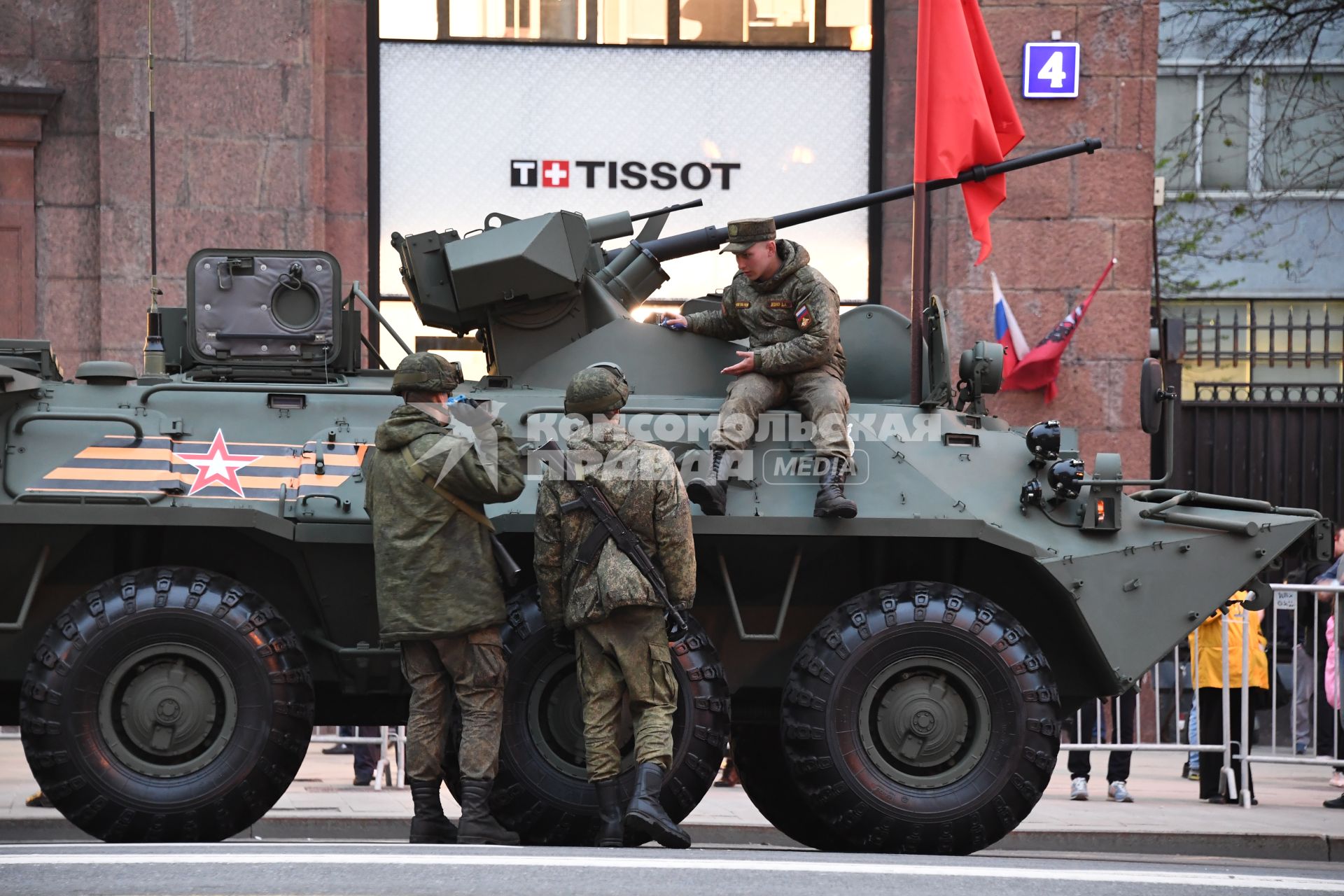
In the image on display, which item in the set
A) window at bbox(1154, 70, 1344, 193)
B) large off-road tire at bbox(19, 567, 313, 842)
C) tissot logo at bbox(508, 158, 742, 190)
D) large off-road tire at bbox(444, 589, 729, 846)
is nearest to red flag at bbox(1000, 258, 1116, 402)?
tissot logo at bbox(508, 158, 742, 190)

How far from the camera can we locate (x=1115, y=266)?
14.4 meters

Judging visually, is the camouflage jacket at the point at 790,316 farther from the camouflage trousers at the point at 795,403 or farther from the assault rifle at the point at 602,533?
the assault rifle at the point at 602,533

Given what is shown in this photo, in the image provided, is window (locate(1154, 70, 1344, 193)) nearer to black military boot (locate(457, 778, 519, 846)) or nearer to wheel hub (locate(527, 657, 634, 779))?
wheel hub (locate(527, 657, 634, 779))

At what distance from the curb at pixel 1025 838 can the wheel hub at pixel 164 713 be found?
8.48 ft

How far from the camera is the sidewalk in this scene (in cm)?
1015

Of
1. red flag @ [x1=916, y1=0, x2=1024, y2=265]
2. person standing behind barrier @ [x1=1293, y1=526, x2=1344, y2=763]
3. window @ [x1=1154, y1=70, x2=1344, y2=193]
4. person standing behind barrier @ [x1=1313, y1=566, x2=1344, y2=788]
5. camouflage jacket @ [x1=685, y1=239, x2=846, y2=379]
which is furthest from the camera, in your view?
window @ [x1=1154, y1=70, x2=1344, y2=193]

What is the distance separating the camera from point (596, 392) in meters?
7.54

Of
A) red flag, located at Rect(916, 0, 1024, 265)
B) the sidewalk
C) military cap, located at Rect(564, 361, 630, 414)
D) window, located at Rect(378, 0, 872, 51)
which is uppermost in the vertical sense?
window, located at Rect(378, 0, 872, 51)

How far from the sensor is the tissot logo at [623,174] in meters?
14.3

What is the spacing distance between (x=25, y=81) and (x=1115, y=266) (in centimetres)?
811

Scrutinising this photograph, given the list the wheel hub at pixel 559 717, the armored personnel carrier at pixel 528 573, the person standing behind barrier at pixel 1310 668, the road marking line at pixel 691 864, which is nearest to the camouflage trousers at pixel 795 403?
the armored personnel carrier at pixel 528 573

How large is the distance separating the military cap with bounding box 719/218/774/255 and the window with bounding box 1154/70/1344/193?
53.2 ft

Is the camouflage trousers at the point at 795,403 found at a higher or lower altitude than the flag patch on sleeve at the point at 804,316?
lower

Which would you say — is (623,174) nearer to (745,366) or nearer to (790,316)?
(790,316)
